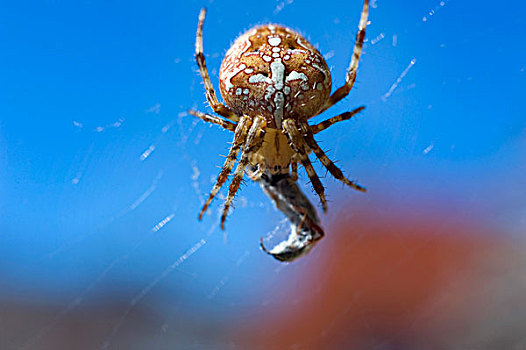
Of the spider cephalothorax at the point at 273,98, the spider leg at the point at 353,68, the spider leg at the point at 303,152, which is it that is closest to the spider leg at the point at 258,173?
the spider cephalothorax at the point at 273,98

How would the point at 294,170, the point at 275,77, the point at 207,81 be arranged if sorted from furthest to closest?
the point at 294,170
the point at 207,81
the point at 275,77

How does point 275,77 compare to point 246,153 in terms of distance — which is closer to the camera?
point 275,77

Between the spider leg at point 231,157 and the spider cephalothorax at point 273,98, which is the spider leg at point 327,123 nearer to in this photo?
the spider cephalothorax at point 273,98

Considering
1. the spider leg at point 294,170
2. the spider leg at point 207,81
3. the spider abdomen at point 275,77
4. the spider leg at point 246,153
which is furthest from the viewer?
the spider leg at point 294,170

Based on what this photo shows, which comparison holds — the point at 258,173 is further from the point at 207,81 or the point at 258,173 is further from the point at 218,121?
the point at 207,81

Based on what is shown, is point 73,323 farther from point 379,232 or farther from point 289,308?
point 379,232

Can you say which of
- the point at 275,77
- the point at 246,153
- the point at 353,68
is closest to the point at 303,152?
the point at 246,153

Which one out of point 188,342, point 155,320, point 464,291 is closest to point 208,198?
point 188,342
